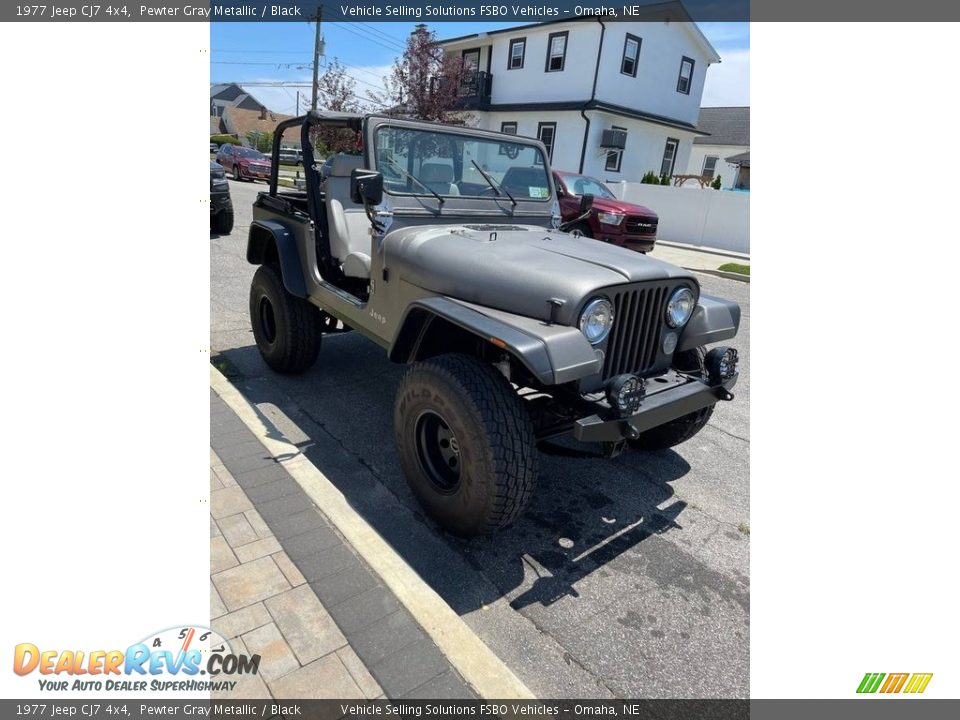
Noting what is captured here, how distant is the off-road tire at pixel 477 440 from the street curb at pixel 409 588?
0.34m

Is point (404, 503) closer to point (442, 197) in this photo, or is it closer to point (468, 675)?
point (468, 675)

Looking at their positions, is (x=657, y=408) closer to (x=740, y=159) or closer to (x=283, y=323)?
(x=283, y=323)

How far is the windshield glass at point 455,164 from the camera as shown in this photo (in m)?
3.51

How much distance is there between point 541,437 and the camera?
9.02ft

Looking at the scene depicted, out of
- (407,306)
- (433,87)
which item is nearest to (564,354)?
(407,306)

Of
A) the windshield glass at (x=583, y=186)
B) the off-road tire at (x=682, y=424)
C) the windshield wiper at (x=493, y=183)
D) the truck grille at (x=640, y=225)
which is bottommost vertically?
the off-road tire at (x=682, y=424)

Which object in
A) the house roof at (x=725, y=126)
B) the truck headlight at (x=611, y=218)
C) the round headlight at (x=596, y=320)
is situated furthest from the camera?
the house roof at (x=725, y=126)

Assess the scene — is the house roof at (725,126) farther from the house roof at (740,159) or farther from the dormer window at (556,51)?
the dormer window at (556,51)

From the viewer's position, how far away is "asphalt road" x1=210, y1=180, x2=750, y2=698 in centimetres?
217

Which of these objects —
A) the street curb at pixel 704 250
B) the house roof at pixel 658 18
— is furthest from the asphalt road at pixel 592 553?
the house roof at pixel 658 18

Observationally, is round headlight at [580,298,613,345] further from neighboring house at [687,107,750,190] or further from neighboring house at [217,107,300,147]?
neighboring house at [217,107,300,147]

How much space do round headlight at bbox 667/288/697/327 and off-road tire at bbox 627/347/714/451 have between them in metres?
0.26

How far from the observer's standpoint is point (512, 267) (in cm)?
268
